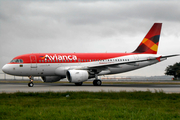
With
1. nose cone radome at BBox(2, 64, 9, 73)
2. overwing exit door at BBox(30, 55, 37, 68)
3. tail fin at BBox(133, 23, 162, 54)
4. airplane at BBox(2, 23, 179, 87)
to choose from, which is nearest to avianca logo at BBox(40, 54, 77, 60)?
airplane at BBox(2, 23, 179, 87)

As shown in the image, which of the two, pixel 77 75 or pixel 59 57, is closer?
pixel 77 75

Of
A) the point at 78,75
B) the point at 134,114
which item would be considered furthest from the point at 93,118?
the point at 78,75

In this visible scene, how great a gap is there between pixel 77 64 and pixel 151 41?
38.5 ft

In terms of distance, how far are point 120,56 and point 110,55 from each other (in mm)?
1405

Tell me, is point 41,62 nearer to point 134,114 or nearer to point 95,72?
point 95,72

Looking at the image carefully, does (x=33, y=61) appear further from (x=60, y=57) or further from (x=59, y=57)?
(x=60, y=57)

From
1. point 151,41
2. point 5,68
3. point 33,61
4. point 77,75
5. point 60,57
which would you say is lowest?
point 77,75

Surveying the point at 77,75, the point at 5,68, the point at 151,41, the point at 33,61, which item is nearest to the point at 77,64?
the point at 77,75

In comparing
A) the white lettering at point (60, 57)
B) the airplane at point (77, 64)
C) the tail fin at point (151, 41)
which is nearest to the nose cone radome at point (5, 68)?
the airplane at point (77, 64)

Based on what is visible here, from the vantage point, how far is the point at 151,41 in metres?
34.6

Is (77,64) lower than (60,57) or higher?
lower

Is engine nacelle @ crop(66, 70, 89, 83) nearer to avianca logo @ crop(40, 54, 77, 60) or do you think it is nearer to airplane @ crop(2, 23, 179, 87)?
airplane @ crop(2, 23, 179, 87)

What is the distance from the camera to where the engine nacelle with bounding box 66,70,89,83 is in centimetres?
2714

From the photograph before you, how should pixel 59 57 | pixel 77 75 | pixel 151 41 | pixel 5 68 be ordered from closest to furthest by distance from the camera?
pixel 77 75 → pixel 5 68 → pixel 59 57 → pixel 151 41
